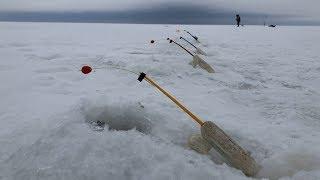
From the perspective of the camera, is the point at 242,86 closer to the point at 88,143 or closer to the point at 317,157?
the point at 317,157

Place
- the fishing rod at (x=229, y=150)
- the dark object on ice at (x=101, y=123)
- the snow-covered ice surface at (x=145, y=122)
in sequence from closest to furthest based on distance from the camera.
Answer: the snow-covered ice surface at (x=145, y=122) → the fishing rod at (x=229, y=150) → the dark object on ice at (x=101, y=123)

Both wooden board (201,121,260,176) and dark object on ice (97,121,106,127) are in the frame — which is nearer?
wooden board (201,121,260,176)

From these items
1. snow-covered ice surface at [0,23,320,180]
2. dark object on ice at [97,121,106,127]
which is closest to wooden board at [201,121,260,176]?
snow-covered ice surface at [0,23,320,180]

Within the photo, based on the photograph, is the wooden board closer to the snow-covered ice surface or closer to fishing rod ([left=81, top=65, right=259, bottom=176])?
fishing rod ([left=81, top=65, right=259, bottom=176])

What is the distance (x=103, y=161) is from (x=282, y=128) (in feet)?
8.71

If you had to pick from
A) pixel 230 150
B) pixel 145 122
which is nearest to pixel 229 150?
pixel 230 150

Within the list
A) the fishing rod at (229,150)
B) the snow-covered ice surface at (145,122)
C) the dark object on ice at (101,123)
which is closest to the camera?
the snow-covered ice surface at (145,122)

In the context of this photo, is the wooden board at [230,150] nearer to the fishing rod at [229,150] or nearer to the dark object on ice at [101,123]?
the fishing rod at [229,150]

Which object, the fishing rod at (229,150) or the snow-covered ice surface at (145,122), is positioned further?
the fishing rod at (229,150)

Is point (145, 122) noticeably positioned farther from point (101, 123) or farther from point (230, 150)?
point (230, 150)

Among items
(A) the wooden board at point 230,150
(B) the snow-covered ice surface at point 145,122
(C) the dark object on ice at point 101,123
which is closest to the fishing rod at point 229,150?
(A) the wooden board at point 230,150

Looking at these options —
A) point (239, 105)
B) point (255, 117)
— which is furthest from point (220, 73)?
point (255, 117)

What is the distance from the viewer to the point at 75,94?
237 inches

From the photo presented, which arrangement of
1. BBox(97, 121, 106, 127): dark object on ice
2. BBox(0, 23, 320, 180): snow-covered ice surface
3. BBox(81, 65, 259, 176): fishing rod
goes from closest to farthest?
BBox(0, 23, 320, 180): snow-covered ice surface
BBox(81, 65, 259, 176): fishing rod
BBox(97, 121, 106, 127): dark object on ice
